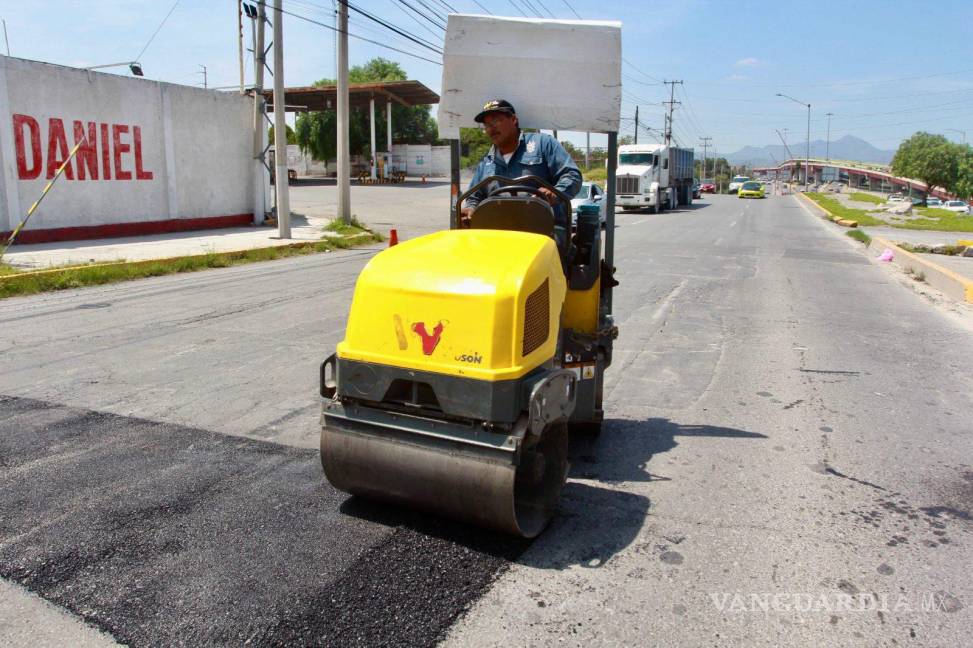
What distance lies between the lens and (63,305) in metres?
9.73

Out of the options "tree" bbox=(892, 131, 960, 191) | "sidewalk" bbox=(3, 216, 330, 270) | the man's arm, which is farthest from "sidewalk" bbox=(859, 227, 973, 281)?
"tree" bbox=(892, 131, 960, 191)

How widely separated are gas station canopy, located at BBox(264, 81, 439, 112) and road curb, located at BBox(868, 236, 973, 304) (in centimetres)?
3334

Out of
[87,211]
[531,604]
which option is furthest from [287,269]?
[531,604]

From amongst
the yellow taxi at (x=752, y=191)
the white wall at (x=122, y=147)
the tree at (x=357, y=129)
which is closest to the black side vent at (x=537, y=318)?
the white wall at (x=122, y=147)

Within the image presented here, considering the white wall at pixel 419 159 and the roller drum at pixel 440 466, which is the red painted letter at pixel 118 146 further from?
the white wall at pixel 419 159

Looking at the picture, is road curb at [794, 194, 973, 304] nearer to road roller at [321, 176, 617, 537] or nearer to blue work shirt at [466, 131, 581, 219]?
blue work shirt at [466, 131, 581, 219]

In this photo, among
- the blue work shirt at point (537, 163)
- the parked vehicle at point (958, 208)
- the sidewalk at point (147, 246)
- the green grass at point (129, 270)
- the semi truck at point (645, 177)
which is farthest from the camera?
the parked vehicle at point (958, 208)

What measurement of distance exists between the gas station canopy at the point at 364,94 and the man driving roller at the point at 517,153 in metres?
39.9

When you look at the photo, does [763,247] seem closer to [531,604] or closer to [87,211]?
[87,211]

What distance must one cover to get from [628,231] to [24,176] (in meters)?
16.1

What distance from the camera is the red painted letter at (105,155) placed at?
1706 cm

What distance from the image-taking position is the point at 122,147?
17.6 m

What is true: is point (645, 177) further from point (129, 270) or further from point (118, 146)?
point (129, 270)

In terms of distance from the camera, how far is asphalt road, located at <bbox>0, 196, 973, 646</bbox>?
2932 millimetres
